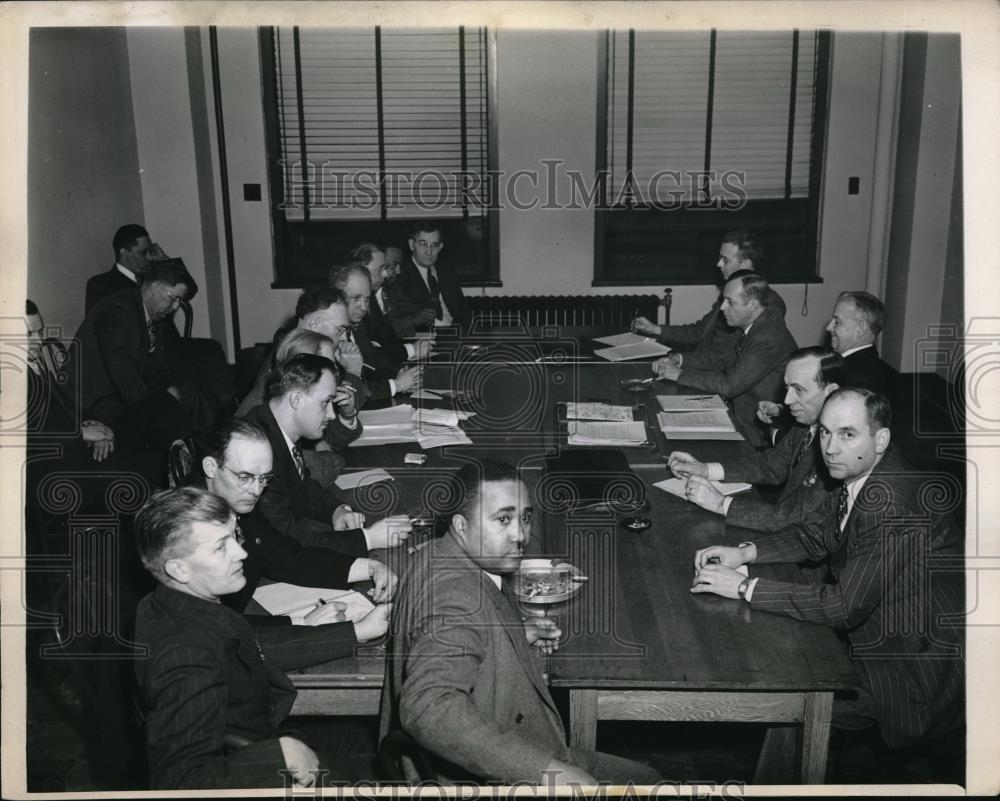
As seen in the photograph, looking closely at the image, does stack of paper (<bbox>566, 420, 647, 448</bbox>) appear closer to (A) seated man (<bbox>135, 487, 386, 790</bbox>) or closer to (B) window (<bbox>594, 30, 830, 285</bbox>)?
(A) seated man (<bbox>135, 487, 386, 790</bbox>)

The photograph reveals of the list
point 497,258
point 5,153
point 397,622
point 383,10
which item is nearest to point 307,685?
point 397,622

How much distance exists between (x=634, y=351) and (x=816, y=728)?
3.17 metres

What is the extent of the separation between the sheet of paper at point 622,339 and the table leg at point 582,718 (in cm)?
329

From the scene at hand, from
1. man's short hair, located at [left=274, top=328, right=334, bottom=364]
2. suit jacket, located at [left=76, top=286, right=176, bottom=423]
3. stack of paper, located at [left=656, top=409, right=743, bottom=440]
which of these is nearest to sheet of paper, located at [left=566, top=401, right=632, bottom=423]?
stack of paper, located at [left=656, top=409, right=743, bottom=440]

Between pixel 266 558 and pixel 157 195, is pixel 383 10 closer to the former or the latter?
pixel 266 558

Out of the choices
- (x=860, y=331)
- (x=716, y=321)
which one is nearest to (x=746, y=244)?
(x=716, y=321)

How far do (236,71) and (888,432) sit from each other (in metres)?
5.80

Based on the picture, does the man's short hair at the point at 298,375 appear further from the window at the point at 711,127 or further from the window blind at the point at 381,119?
the window at the point at 711,127

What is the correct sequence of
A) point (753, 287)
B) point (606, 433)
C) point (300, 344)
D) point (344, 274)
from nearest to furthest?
1. point (300, 344)
2. point (606, 433)
3. point (753, 287)
4. point (344, 274)

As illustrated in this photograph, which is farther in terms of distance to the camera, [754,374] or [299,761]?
[754,374]

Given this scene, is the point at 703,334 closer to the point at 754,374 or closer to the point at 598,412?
the point at 754,374

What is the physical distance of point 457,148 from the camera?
7605mm

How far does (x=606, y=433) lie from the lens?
4.17 meters

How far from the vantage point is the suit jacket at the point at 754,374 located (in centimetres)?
482
